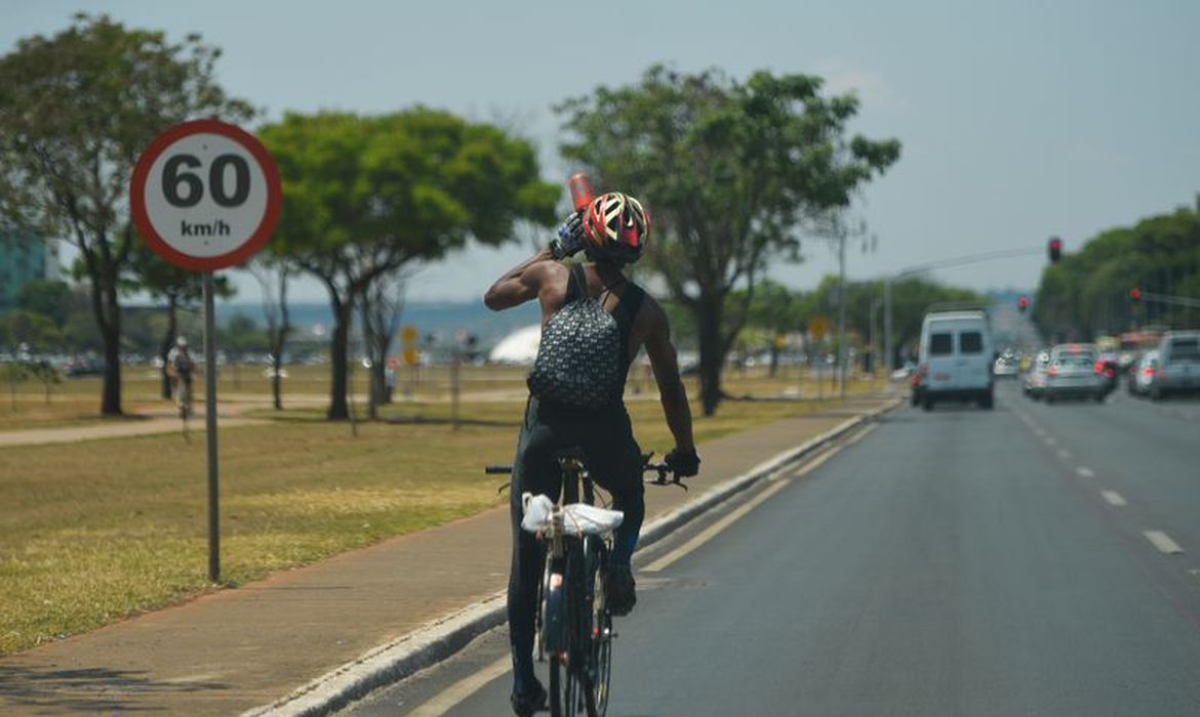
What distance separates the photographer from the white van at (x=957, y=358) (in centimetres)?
5319

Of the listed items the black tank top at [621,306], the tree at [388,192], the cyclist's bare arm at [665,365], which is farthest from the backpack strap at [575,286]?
the tree at [388,192]

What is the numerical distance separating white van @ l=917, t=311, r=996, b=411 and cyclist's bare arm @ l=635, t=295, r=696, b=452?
151 ft

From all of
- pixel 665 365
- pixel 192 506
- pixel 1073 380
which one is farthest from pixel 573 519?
pixel 1073 380

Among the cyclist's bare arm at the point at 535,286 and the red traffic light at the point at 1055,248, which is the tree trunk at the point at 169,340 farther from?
the cyclist's bare arm at the point at 535,286

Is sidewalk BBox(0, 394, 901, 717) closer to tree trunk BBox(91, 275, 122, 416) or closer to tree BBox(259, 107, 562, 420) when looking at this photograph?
tree BBox(259, 107, 562, 420)

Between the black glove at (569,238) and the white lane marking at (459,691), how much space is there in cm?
222

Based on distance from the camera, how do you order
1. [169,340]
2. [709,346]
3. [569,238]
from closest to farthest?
[569,238]
[709,346]
[169,340]

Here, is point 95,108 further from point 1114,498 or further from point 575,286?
point 575,286

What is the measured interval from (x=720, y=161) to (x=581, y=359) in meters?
46.4

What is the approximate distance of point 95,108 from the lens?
46.1 metres

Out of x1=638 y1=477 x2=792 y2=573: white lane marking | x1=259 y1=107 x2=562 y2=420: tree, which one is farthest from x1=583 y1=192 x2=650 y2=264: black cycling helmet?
x1=259 y1=107 x2=562 y2=420: tree

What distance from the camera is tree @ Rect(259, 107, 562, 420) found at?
1889 inches

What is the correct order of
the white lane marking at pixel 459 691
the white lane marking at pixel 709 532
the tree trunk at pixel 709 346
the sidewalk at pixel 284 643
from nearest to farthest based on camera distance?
the sidewalk at pixel 284 643, the white lane marking at pixel 459 691, the white lane marking at pixel 709 532, the tree trunk at pixel 709 346

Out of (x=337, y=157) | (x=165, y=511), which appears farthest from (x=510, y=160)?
(x=165, y=511)
